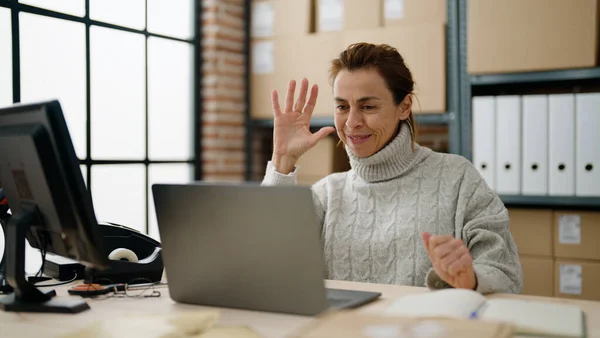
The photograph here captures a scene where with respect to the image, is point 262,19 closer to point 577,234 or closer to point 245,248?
point 577,234

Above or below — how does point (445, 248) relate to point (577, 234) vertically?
above

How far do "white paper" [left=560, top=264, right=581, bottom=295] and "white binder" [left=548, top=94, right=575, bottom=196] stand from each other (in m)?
0.31

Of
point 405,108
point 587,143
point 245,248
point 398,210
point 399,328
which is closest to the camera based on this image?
point 399,328

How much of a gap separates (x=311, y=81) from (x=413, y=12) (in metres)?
0.61

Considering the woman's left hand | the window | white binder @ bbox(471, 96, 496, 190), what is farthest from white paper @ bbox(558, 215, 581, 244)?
the window

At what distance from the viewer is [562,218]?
2.76m

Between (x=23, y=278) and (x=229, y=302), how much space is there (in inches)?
17.4

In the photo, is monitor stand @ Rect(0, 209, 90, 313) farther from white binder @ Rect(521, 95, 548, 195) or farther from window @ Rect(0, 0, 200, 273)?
white binder @ Rect(521, 95, 548, 195)

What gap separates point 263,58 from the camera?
11.4 feet

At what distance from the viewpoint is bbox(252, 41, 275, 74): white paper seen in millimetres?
3428

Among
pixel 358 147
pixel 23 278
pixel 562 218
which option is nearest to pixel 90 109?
pixel 358 147

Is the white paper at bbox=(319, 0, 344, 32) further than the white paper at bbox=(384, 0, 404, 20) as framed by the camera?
Yes

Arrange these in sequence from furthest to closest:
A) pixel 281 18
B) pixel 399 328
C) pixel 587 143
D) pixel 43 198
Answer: pixel 281 18, pixel 587 143, pixel 43 198, pixel 399 328

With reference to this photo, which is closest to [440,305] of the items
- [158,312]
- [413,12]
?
[158,312]
